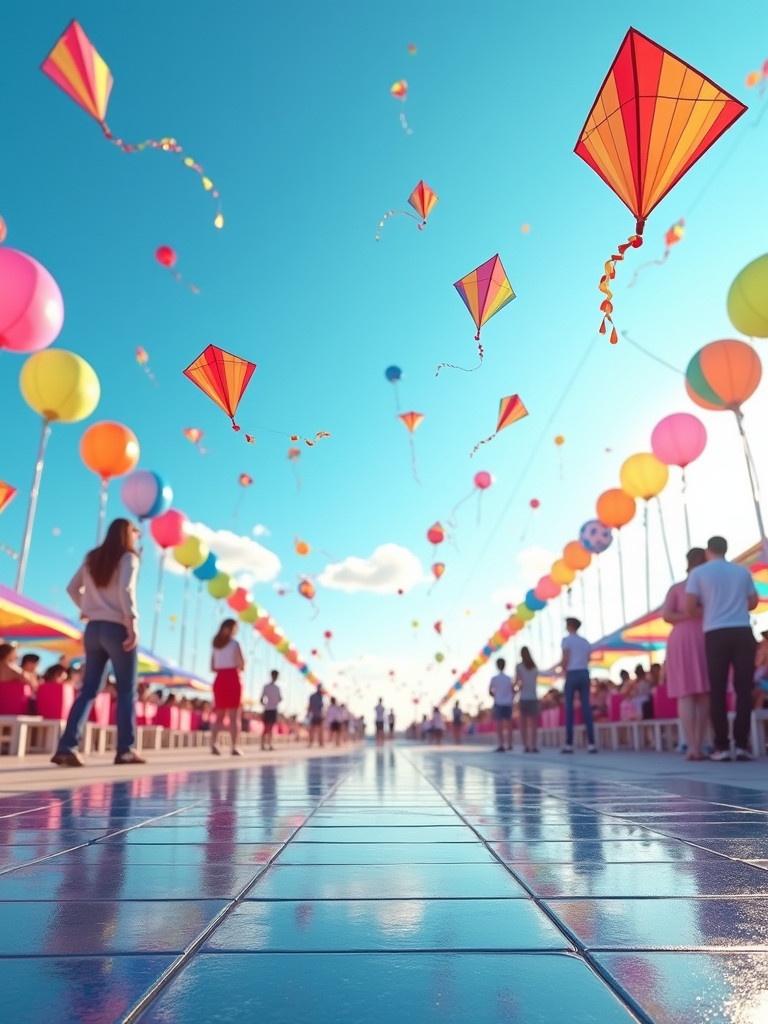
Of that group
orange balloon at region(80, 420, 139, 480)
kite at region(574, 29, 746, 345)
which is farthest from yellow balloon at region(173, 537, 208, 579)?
kite at region(574, 29, 746, 345)

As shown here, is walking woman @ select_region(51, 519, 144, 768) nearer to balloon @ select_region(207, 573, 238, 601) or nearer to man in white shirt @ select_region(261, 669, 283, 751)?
man in white shirt @ select_region(261, 669, 283, 751)

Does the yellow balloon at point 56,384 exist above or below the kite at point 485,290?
above

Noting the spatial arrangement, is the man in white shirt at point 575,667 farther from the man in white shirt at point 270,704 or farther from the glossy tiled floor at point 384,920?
the glossy tiled floor at point 384,920

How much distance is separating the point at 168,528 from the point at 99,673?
8393mm

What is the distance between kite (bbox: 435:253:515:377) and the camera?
18.8 ft

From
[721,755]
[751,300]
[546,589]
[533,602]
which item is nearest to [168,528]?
[751,300]

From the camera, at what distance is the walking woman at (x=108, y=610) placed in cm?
612

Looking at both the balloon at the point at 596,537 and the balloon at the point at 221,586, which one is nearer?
the balloon at the point at 596,537

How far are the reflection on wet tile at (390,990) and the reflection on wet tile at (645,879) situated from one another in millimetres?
497

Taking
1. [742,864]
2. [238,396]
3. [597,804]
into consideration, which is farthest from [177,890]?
[238,396]

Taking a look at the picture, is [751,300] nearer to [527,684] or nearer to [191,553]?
[527,684]

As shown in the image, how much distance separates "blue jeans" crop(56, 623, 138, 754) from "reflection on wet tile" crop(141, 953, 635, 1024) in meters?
5.37

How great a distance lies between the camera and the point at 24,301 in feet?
27.9

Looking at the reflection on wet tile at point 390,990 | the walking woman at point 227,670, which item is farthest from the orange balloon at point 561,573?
the reflection on wet tile at point 390,990
